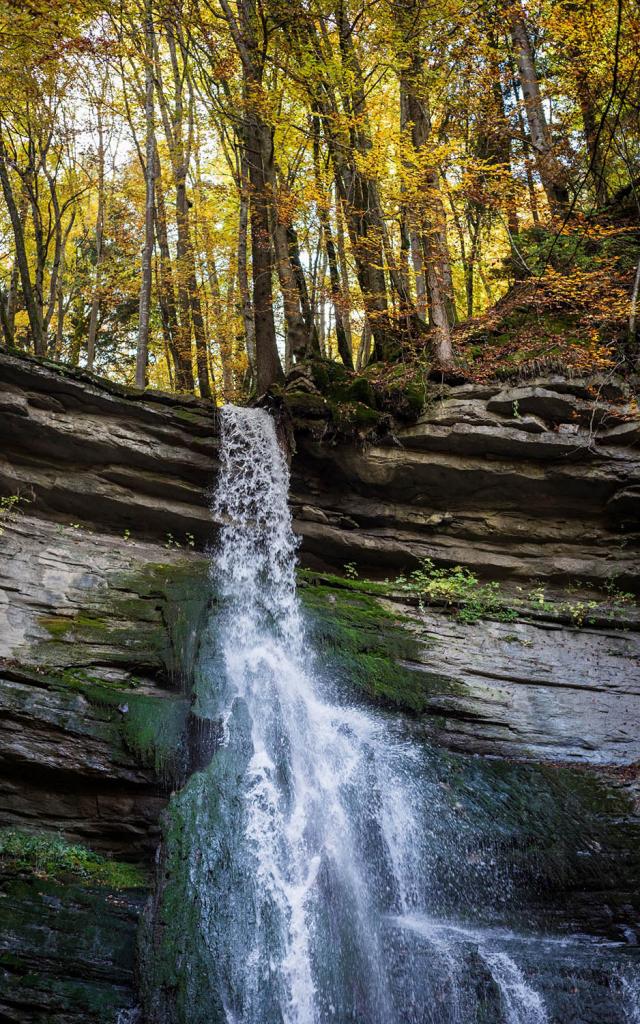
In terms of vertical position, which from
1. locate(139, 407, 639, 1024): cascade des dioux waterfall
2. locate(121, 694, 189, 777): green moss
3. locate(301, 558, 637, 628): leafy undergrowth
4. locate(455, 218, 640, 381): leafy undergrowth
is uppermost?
locate(455, 218, 640, 381): leafy undergrowth

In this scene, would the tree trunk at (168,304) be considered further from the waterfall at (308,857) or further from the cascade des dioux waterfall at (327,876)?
the cascade des dioux waterfall at (327,876)

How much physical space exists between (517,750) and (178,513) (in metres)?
5.61

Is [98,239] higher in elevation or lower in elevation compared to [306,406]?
higher

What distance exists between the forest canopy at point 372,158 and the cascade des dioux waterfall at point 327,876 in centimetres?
574

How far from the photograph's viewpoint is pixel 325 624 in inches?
360

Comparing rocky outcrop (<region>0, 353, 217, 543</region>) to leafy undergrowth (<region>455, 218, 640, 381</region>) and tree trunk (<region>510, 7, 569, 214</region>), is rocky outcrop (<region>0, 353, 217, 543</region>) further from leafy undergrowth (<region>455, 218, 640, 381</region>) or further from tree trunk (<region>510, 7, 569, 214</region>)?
tree trunk (<region>510, 7, 569, 214</region>)

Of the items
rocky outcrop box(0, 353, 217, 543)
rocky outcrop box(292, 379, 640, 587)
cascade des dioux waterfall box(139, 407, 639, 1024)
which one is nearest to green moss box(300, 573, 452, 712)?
cascade des dioux waterfall box(139, 407, 639, 1024)

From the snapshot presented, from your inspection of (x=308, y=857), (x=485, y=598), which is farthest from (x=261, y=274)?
(x=308, y=857)

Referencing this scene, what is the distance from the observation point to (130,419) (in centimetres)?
1049

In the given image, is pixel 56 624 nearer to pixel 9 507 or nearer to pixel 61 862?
pixel 9 507

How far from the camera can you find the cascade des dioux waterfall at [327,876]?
562 cm

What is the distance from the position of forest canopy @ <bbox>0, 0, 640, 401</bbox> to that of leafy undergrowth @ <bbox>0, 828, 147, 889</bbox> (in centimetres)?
768

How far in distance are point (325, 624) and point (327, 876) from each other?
3311mm

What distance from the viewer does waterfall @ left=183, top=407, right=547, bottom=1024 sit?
18.5 feet
